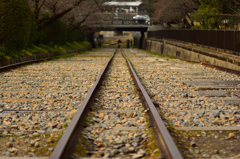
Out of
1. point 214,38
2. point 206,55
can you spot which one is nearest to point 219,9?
point 214,38

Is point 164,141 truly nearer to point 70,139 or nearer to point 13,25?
point 70,139

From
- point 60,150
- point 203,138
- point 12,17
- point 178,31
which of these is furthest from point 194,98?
point 178,31

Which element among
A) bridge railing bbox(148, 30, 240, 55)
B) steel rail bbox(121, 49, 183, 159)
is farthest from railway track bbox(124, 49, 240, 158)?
bridge railing bbox(148, 30, 240, 55)

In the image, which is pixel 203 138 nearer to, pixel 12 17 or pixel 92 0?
pixel 12 17

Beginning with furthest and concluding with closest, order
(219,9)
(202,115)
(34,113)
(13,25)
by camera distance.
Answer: (219,9)
(13,25)
(34,113)
(202,115)

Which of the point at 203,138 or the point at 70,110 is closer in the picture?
the point at 203,138

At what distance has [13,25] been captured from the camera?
53.9ft

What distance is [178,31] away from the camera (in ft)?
105

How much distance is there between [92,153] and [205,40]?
19.7 metres

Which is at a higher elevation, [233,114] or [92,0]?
[92,0]

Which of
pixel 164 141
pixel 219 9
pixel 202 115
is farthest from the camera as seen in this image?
pixel 219 9

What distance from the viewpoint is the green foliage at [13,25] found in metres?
15.8

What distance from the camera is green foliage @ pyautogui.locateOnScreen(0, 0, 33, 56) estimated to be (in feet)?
51.9

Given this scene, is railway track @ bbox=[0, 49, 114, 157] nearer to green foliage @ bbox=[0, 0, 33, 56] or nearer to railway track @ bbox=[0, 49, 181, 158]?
railway track @ bbox=[0, 49, 181, 158]
